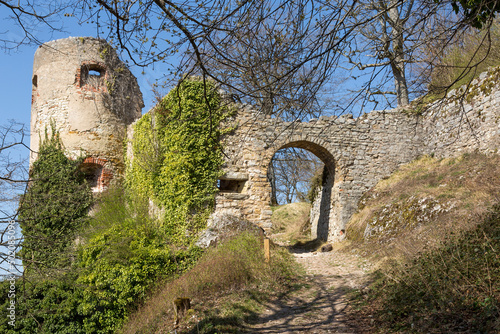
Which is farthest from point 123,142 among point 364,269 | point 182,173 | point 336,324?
point 336,324

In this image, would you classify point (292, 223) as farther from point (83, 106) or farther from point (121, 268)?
point (121, 268)

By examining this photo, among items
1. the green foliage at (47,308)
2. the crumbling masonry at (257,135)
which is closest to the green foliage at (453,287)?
the crumbling masonry at (257,135)

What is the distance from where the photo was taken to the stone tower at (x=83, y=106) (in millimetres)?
12742

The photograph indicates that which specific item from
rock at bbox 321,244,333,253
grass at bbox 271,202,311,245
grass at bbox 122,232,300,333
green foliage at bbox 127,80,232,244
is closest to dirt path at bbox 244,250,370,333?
grass at bbox 122,232,300,333

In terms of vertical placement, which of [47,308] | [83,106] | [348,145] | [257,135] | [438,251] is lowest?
[47,308]

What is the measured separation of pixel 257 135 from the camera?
10977mm

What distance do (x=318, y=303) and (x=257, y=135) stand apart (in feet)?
18.6

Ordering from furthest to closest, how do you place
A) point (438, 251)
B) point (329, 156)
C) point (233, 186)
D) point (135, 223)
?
point (329, 156)
point (233, 186)
point (135, 223)
point (438, 251)

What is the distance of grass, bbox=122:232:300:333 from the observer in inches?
233

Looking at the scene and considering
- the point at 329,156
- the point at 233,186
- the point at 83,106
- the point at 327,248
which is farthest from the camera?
the point at 83,106

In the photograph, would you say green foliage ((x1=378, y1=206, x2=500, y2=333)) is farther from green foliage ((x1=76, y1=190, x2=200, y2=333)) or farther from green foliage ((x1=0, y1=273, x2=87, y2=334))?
green foliage ((x1=0, y1=273, x2=87, y2=334))

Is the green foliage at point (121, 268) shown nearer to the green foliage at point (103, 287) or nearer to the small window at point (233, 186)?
the green foliage at point (103, 287)

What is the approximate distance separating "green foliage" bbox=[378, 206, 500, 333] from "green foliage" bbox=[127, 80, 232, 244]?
17.9ft

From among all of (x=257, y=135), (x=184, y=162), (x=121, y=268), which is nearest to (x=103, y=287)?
(x=121, y=268)
